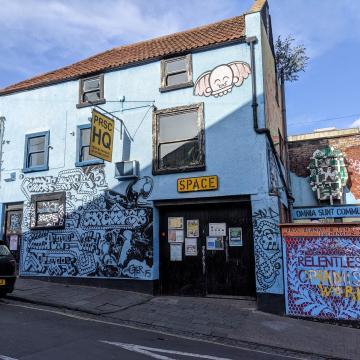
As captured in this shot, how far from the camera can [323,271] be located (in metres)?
8.76

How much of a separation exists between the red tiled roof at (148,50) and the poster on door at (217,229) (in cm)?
543

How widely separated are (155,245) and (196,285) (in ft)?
5.44

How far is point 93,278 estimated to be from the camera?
1185 centimetres

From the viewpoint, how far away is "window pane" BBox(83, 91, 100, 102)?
13188 mm

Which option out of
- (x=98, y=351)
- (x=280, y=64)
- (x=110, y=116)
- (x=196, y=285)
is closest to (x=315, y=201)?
(x=280, y=64)

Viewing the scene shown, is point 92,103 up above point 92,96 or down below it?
below

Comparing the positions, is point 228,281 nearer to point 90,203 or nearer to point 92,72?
point 90,203

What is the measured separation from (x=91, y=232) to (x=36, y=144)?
13.8 ft

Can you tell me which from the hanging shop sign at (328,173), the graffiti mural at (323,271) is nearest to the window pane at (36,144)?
the graffiti mural at (323,271)

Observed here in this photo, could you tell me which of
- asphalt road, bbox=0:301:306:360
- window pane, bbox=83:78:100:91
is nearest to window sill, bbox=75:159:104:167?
window pane, bbox=83:78:100:91

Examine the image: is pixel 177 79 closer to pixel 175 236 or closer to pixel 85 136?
pixel 85 136

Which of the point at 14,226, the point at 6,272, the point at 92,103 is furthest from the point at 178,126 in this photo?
the point at 14,226

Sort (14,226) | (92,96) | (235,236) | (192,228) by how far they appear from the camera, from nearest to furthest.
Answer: (235,236)
(192,228)
(92,96)
(14,226)

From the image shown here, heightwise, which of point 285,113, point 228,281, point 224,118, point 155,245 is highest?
point 285,113
